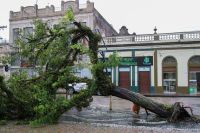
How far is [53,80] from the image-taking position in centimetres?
1388

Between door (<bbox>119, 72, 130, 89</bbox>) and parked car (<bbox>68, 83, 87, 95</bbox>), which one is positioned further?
door (<bbox>119, 72, 130, 89</bbox>)

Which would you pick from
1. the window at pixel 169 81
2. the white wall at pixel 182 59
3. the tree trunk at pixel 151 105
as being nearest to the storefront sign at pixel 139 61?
the white wall at pixel 182 59

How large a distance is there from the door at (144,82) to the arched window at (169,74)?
1803 mm

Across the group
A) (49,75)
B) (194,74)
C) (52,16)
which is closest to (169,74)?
(194,74)

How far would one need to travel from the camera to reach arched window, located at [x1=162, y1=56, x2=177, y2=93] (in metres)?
40.0

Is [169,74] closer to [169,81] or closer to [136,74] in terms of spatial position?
[169,81]

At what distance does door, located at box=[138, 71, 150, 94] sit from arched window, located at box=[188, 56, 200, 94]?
458 centimetres

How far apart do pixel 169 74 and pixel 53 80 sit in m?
28.0

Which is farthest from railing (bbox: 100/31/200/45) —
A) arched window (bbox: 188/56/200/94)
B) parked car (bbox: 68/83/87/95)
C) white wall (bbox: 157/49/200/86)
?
parked car (bbox: 68/83/87/95)

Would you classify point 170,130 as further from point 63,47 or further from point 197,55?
point 197,55

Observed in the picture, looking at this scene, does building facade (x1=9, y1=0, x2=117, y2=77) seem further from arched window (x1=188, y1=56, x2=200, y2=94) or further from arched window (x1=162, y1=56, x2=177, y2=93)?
arched window (x1=188, y1=56, x2=200, y2=94)

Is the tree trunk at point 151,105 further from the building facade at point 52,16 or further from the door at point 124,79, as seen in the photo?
the building facade at point 52,16

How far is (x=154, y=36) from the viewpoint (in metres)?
41.0

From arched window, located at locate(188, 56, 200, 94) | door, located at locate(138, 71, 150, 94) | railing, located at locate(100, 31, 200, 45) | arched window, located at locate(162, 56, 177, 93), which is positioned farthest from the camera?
door, located at locate(138, 71, 150, 94)
